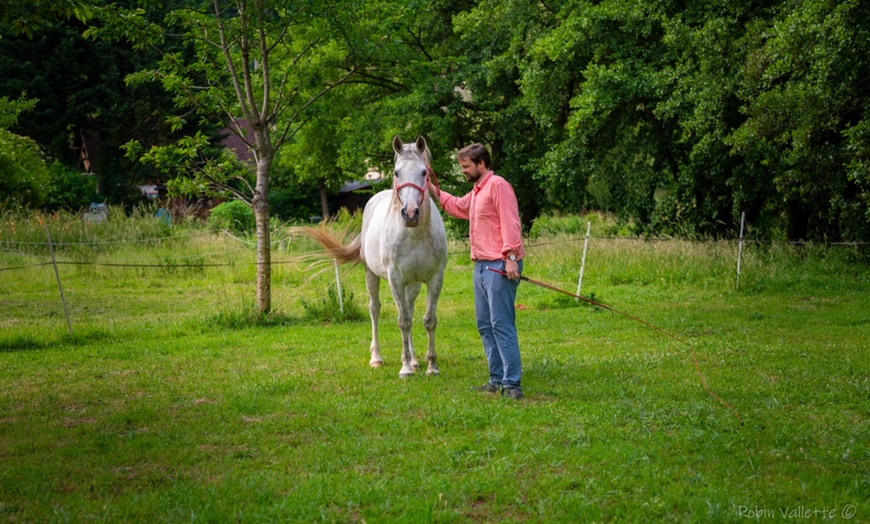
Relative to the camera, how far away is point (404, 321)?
7711mm

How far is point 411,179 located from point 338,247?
3212mm

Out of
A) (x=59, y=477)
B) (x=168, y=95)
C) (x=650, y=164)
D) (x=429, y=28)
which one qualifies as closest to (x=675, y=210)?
(x=650, y=164)

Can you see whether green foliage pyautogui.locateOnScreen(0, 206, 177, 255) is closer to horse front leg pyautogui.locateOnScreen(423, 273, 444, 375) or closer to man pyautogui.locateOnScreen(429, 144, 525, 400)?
horse front leg pyautogui.locateOnScreen(423, 273, 444, 375)

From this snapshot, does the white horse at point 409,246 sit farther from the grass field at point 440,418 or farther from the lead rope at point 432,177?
the grass field at point 440,418

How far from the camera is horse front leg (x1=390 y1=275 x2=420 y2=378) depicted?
7.61 metres

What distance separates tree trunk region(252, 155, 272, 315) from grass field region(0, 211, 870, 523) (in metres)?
0.39

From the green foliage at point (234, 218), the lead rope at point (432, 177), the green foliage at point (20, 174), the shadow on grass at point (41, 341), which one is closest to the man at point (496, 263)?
the lead rope at point (432, 177)

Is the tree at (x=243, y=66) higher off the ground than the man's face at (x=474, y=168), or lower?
higher

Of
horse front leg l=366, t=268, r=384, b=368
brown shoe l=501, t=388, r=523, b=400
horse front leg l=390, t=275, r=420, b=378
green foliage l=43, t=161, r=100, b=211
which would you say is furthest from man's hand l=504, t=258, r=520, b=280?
green foliage l=43, t=161, r=100, b=211

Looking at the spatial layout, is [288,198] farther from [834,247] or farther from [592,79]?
[834,247]

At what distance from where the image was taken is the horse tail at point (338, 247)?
972 cm

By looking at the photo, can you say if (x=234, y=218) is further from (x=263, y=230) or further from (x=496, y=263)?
(x=496, y=263)

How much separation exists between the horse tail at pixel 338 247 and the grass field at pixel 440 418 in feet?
3.62

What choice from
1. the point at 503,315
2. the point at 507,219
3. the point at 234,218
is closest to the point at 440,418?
the point at 503,315
